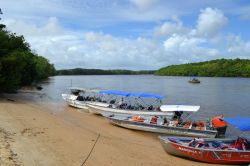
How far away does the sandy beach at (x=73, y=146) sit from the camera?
1680 cm

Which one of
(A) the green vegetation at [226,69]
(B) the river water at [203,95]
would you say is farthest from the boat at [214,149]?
(A) the green vegetation at [226,69]

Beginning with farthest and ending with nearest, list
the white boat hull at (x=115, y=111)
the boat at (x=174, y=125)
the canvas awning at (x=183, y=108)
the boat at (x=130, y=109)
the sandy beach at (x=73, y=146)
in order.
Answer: the boat at (x=130, y=109), the white boat hull at (x=115, y=111), the canvas awning at (x=183, y=108), the boat at (x=174, y=125), the sandy beach at (x=73, y=146)

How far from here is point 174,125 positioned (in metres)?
27.3

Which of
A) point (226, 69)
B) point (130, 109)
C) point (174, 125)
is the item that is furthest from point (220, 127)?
point (226, 69)

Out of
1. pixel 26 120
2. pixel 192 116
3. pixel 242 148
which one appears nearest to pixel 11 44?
pixel 26 120

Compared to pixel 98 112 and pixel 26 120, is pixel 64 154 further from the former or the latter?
pixel 98 112

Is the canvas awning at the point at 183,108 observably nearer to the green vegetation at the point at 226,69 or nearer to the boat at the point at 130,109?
the boat at the point at 130,109

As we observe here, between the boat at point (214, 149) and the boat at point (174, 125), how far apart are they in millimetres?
4999

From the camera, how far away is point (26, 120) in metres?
28.0

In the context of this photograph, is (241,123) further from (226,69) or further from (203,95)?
(226,69)

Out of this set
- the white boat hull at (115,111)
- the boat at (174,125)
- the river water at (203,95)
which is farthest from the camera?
the river water at (203,95)

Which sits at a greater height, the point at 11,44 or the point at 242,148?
the point at 11,44

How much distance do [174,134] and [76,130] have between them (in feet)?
24.1

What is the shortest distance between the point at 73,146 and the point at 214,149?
25.4 feet
